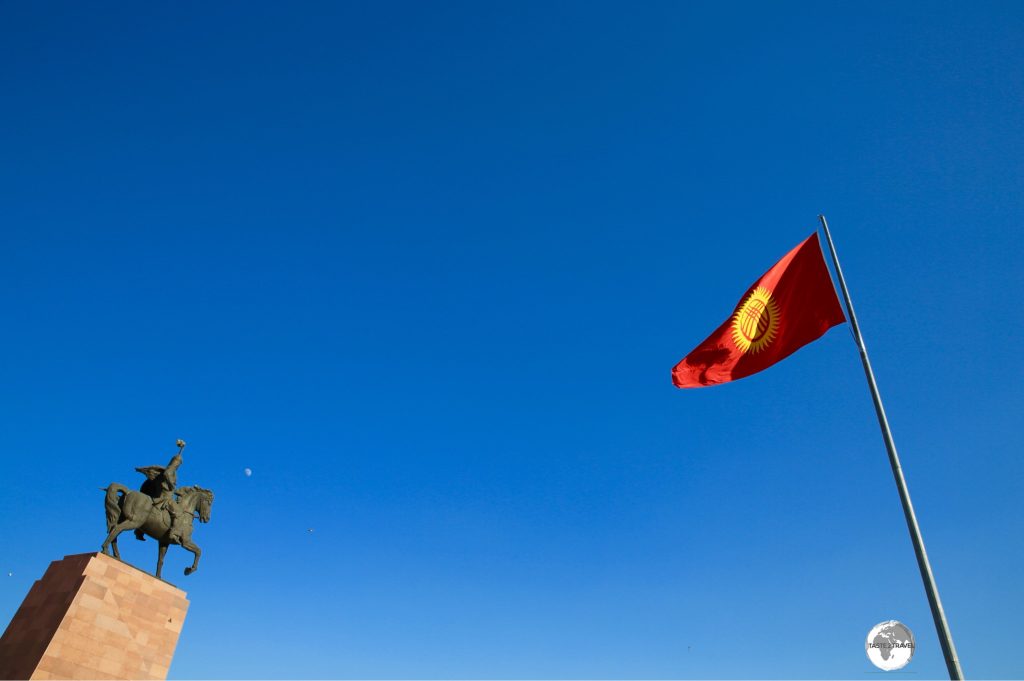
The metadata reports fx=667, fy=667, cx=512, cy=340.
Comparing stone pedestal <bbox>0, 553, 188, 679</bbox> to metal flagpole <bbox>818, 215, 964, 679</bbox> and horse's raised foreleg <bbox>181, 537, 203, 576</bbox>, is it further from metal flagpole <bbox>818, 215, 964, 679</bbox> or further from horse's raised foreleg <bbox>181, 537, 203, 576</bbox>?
metal flagpole <bbox>818, 215, 964, 679</bbox>

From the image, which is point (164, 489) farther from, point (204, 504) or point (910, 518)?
point (910, 518)

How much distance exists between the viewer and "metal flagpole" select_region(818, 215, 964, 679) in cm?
860

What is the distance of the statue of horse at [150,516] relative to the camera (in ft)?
70.4

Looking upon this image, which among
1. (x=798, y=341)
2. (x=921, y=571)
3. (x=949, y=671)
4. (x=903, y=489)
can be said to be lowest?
(x=949, y=671)

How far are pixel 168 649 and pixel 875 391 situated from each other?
21.8 m

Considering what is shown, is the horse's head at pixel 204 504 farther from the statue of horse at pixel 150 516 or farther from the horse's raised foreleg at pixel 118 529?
the horse's raised foreleg at pixel 118 529

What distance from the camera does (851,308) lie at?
456 inches

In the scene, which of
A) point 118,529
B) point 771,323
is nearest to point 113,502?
point 118,529

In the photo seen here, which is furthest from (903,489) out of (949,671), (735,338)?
(735,338)

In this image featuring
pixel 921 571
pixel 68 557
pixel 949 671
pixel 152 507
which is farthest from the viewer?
pixel 152 507

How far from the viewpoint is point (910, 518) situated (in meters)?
9.70

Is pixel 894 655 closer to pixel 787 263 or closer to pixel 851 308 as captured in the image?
pixel 851 308

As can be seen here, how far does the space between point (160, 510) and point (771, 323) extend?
2096 cm

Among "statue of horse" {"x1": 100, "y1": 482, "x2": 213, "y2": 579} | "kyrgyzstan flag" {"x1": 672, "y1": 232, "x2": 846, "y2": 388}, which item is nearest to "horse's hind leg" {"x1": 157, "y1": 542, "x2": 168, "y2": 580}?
"statue of horse" {"x1": 100, "y1": 482, "x2": 213, "y2": 579}
